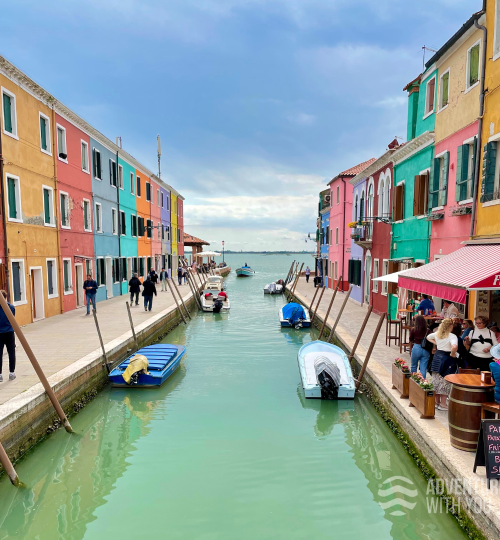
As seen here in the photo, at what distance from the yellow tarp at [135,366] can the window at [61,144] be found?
35.1ft

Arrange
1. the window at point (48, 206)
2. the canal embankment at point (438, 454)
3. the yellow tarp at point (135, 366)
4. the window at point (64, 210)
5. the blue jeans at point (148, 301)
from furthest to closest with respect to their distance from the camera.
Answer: the blue jeans at point (148, 301) → the window at point (64, 210) → the window at point (48, 206) → the yellow tarp at point (135, 366) → the canal embankment at point (438, 454)

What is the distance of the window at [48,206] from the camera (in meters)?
15.8

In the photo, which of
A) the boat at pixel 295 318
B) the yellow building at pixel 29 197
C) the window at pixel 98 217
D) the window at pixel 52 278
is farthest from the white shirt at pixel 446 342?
the window at pixel 98 217

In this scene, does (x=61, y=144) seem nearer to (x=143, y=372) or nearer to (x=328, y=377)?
(x=143, y=372)

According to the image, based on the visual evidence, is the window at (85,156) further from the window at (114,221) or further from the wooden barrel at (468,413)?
the wooden barrel at (468,413)

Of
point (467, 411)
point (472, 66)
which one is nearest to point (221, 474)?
point (467, 411)

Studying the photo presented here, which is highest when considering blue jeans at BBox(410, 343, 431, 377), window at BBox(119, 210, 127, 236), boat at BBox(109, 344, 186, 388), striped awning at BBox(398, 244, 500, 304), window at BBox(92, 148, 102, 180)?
window at BBox(92, 148, 102, 180)

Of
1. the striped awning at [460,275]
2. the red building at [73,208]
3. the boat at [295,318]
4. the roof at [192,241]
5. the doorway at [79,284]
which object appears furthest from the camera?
the roof at [192,241]

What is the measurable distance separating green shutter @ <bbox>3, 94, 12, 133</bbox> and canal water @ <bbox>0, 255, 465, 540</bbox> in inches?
375

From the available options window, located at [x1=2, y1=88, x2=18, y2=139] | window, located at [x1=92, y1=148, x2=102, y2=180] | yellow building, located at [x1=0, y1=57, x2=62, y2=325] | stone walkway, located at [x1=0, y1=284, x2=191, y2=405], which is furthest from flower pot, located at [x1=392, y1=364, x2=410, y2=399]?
window, located at [x1=92, y1=148, x2=102, y2=180]

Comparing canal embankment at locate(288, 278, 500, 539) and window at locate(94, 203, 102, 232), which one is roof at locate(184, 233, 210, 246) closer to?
window at locate(94, 203, 102, 232)

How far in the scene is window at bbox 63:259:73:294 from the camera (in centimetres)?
1756

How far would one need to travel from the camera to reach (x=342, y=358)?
34.2ft

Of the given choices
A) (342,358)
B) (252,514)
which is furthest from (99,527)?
(342,358)
